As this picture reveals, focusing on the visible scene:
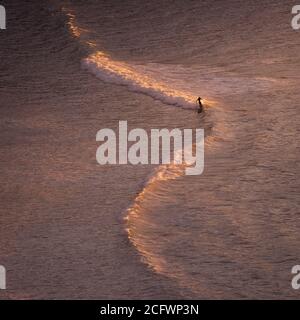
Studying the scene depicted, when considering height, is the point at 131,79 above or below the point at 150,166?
above

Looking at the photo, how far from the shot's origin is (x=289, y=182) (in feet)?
5.77

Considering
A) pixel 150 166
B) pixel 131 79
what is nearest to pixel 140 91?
pixel 131 79

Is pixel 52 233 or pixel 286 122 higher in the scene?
pixel 286 122

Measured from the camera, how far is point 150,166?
1.90 m

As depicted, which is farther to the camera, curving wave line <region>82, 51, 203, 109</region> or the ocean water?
curving wave line <region>82, 51, 203, 109</region>

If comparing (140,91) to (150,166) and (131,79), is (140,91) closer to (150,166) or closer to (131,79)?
(131,79)

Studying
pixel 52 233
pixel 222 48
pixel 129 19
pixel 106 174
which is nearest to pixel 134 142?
pixel 106 174

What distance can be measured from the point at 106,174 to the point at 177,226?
364 mm

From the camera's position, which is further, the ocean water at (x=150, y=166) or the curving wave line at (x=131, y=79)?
the curving wave line at (x=131, y=79)

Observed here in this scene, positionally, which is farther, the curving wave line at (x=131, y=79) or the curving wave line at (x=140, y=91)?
the curving wave line at (x=131, y=79)

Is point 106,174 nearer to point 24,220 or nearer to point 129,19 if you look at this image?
point 24,220

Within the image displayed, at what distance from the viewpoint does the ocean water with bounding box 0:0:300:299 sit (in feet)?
5.05

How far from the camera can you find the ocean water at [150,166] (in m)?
1.54

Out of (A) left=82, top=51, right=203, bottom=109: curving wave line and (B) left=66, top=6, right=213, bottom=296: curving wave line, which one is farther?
(A) left=82, top=51, right=203, bottom=109: curving wave line
